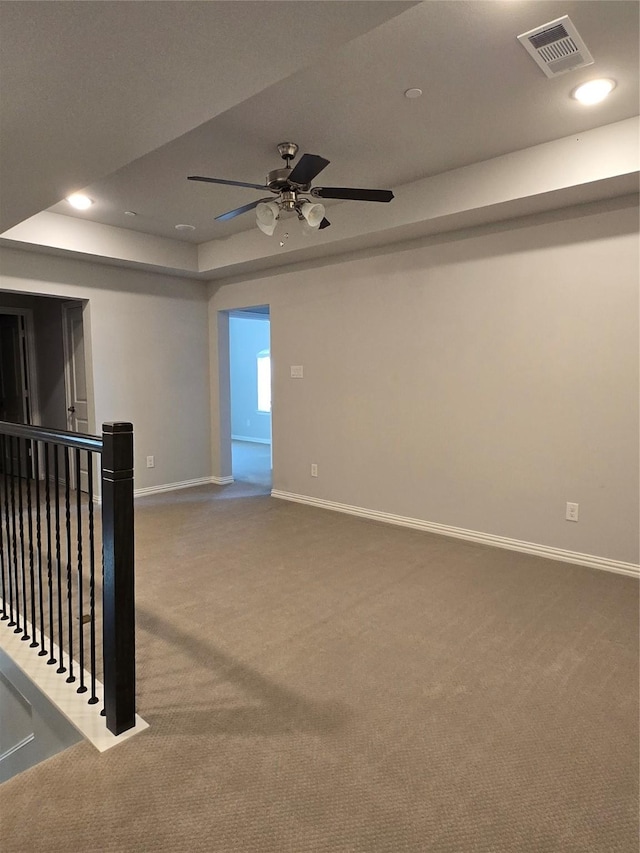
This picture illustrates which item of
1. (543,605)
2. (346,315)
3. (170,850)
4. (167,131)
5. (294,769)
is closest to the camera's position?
(170,850)

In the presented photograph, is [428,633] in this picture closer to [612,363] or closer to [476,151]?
[612,363]

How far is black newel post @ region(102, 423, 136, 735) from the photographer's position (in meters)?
1.69

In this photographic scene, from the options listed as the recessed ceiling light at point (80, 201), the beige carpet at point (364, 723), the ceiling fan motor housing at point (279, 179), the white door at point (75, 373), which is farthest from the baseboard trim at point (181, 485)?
the ceiling fan motor housing at point (279, 179)

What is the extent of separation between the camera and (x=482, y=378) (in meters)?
3.77

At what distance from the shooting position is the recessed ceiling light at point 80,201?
3748mm

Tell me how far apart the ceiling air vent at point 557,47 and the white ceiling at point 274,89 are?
34 millimetres

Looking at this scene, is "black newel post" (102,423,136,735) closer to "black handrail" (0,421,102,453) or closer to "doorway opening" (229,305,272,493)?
"black handrail" (0,421,102,453)

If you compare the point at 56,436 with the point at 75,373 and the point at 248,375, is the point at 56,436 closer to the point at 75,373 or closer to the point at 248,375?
the point at 75,373

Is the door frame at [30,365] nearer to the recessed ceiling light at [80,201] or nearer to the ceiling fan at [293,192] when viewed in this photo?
the recessed ceiling light at [80,201]

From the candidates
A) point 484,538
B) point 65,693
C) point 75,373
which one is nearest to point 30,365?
point 75,373

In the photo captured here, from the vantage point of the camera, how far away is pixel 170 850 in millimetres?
1323

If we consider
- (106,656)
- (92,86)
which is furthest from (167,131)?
(106,656)

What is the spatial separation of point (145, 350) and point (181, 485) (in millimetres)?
1560

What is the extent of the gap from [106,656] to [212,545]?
1.92 metres
